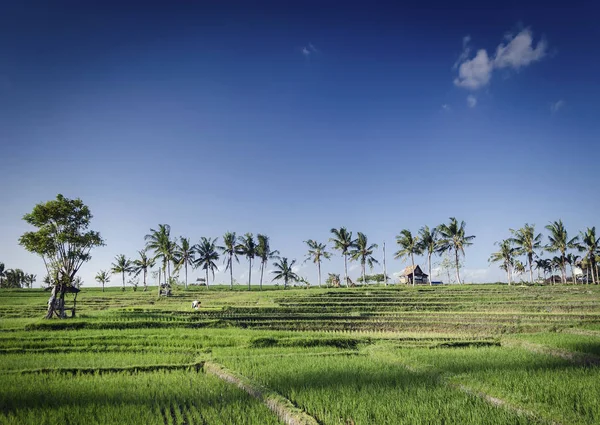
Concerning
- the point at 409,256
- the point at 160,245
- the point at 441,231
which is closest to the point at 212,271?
the point at 160,245

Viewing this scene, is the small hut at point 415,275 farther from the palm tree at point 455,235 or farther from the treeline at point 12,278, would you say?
the treeline at point 12,278

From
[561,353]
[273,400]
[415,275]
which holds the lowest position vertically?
[561,353]

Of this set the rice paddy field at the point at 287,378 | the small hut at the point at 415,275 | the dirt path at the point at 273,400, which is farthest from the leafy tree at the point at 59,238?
the small hut at the point at 415,275

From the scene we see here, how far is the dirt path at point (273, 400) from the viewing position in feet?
18.0

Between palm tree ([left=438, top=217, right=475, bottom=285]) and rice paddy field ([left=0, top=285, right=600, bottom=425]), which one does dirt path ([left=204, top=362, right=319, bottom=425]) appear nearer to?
rice paddy field ([left=0, top=285, right=600, bottom=425])

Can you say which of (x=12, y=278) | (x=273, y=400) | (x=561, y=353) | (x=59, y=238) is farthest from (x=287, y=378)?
(x=12, y=278)

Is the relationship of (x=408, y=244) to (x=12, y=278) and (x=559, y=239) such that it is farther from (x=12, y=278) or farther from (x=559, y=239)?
(x=12, y=278)

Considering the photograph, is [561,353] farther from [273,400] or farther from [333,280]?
[333,280]

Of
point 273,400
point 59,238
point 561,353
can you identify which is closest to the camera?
point 273,400

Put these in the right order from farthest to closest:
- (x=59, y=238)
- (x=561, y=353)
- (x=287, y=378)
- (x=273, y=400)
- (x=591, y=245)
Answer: (x=591, y=245) → (x=59, y=238) → (x=561, y=353) → (x=287, y=378) → (x=273, y=400)

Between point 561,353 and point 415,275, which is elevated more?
point 415,275

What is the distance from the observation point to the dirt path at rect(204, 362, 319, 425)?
5.48 m

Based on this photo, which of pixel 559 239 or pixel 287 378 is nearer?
pixel 287 378

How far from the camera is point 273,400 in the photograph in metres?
6.32
